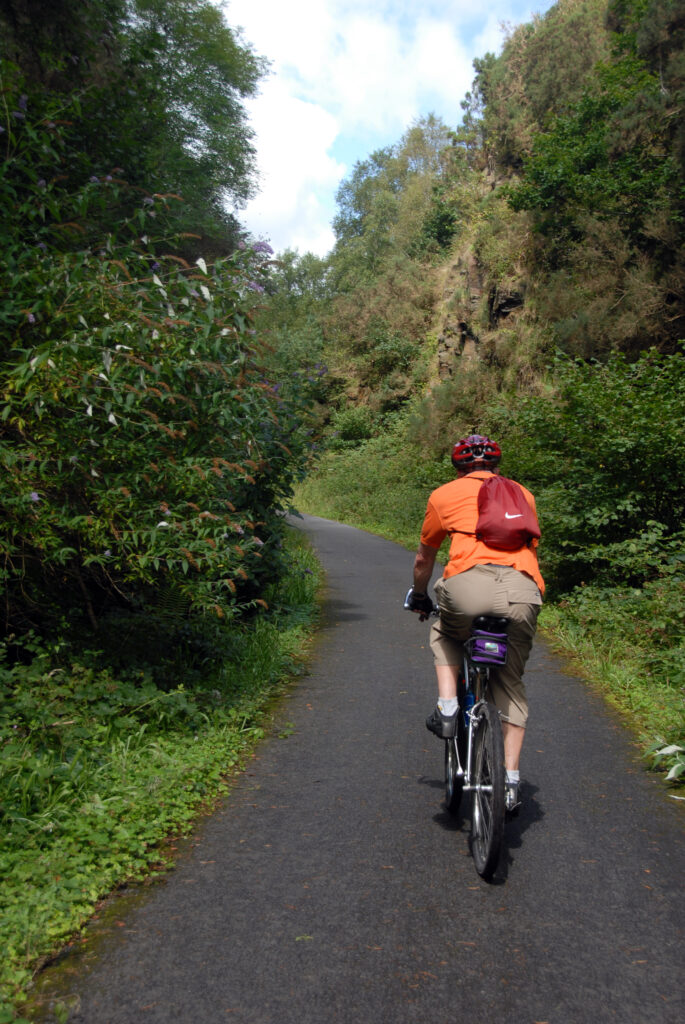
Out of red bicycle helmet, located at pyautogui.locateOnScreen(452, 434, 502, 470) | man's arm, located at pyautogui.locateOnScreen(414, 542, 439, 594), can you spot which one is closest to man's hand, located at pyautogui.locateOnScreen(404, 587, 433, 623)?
man's arm, located at pyautogui.locateOnScreen(414, 542, 439, 594)

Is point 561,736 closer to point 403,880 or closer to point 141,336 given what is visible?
point 403,880

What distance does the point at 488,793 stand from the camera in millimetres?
4211

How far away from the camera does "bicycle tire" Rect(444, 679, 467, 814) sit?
484 centimetres

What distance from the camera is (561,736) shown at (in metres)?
6.69

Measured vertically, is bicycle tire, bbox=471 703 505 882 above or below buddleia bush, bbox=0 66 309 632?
below

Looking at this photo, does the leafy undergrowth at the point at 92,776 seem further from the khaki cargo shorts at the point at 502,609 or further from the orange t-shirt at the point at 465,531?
the orange t-shirt at the point at 465,531

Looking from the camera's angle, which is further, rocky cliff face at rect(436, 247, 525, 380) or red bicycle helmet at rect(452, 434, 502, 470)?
rocky cliff face at rect(436, 247, 525, 380)

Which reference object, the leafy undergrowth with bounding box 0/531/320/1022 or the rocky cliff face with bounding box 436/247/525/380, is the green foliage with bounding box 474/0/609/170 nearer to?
the rocky cliff face with bounding box 436/247/525/380

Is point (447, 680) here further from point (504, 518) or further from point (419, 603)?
point (504, 518)

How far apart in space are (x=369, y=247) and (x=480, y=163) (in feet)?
87.8

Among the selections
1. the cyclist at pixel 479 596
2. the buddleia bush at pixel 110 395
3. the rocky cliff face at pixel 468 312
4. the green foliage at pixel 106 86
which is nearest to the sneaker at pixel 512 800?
the cyclist at pixel 479 596

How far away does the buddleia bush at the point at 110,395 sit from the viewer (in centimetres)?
536

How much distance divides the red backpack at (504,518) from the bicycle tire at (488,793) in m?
0.85

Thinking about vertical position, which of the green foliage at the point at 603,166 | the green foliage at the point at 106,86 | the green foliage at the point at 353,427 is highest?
the green foliage at the point at 603,166
